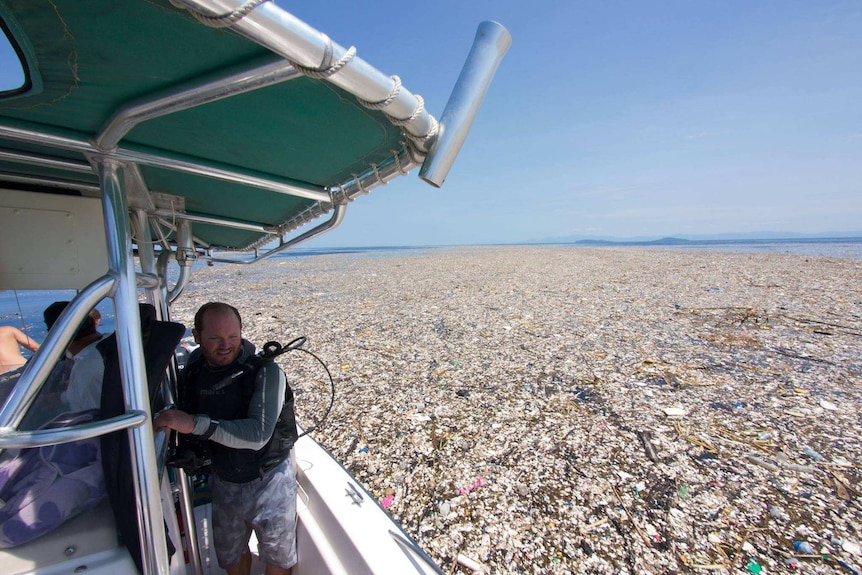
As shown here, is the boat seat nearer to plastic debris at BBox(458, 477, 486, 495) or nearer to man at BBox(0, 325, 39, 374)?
man at BBox(0, 325, 39, 374)

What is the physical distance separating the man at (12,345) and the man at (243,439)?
79.3 inches

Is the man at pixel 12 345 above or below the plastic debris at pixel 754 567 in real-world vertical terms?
above

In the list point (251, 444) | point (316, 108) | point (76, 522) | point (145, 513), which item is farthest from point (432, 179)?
point (76, 522)

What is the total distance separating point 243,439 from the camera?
183 centimetres

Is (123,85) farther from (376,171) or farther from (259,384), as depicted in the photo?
(259,384)

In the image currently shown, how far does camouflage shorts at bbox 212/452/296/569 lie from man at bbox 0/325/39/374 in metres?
2.23

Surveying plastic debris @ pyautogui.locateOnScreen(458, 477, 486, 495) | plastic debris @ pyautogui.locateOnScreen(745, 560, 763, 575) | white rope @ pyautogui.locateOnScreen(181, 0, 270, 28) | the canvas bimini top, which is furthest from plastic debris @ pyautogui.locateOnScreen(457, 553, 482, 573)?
white rope @ pyautogui.locateOnScreen(181, 0, 270, 28)

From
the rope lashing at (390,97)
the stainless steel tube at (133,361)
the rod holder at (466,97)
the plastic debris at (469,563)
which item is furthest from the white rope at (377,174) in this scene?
the plastic debris at (469,563)

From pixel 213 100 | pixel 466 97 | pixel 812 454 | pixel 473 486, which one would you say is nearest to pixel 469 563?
pixel 473 486

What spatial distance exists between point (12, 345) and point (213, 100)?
379 centimetres

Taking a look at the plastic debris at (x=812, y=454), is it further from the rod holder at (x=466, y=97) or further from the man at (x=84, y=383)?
the man at (x=84, y=383)

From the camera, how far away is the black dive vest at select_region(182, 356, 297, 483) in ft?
6.51

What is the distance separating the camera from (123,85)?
0.99 metres

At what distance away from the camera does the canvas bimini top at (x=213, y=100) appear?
2.45 feet
